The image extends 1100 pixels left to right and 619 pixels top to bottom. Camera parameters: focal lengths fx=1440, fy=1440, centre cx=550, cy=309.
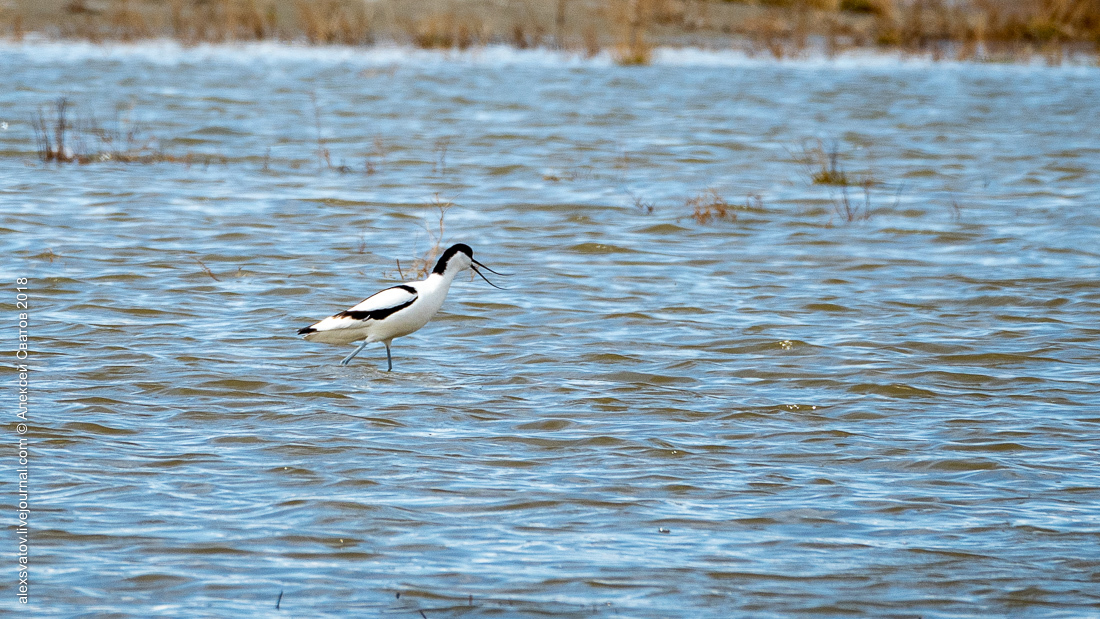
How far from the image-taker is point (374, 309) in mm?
7523

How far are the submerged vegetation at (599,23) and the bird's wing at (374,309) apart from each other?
59.1 ft

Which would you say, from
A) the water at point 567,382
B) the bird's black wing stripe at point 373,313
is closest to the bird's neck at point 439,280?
the bird's black wing stripe at point 373,313

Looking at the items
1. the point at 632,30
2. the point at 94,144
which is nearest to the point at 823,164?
the point at 94,144

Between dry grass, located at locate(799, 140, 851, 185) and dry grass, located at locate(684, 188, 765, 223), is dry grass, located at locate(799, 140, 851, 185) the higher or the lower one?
the higher one

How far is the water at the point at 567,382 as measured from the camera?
4.94m

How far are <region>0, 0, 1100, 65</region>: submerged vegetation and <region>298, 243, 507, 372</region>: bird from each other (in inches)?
703

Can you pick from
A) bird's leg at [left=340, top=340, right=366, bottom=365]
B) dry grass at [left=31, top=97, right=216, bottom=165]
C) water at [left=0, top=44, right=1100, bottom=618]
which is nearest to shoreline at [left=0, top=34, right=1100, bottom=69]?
dry grass at [left=31, top=97, right=216, bottom=165]

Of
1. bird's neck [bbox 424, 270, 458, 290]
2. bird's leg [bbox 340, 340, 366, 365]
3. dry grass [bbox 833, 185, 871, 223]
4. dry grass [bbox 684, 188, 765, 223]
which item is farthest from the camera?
dry grass [bbox 833, 185, 871, 223]

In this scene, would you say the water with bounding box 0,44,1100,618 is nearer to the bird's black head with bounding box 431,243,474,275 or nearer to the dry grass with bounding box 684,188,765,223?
the dry grass with bounding box 684,188,765,223

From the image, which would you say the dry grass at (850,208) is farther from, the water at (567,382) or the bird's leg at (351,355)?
the bird's leg at (351,355)

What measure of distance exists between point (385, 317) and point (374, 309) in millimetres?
71

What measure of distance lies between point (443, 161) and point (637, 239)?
4.01 metres

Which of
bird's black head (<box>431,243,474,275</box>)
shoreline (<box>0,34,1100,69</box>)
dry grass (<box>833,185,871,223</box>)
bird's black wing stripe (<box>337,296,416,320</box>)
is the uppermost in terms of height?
shoreline (<box>0,34,1100,69</box>)

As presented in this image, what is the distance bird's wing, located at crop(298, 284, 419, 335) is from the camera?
7527 mm
